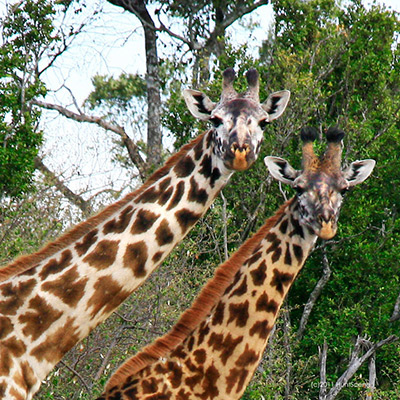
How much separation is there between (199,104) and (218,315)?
1.68m

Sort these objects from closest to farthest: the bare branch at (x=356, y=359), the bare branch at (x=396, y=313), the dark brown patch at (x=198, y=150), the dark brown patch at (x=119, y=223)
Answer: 1. the dark brown patch at (x=119, y=223)
2. the dark brown patch at (x=198, y=150)
3. the bare branch at (x=356, y=359)
4. the bare branch at (x=396, y=313)

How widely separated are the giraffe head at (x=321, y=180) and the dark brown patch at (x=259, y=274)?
53 centimetres

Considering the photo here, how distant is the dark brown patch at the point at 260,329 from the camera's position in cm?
682

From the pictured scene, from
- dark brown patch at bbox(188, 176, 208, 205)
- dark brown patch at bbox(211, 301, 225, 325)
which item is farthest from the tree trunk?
dark brown patch at bbox(188, 176, 208, 205)

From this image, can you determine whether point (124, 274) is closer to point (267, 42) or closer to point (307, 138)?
point (307, 138)

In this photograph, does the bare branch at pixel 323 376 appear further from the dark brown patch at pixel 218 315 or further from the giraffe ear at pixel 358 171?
the dark brown patch at pixel 218 315

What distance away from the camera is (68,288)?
6137mm

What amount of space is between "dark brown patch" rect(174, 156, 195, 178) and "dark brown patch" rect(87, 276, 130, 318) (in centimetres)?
100

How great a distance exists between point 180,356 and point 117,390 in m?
0.55

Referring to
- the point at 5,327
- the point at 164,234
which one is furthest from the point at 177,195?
the point at 5,327

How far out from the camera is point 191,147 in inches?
272

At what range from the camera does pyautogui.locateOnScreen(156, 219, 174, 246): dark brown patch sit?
634 centimetres

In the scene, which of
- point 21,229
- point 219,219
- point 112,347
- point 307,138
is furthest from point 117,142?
point 307,138

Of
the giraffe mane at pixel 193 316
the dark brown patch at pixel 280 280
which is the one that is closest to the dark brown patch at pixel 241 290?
the giraffe mane at pixel 193 316
